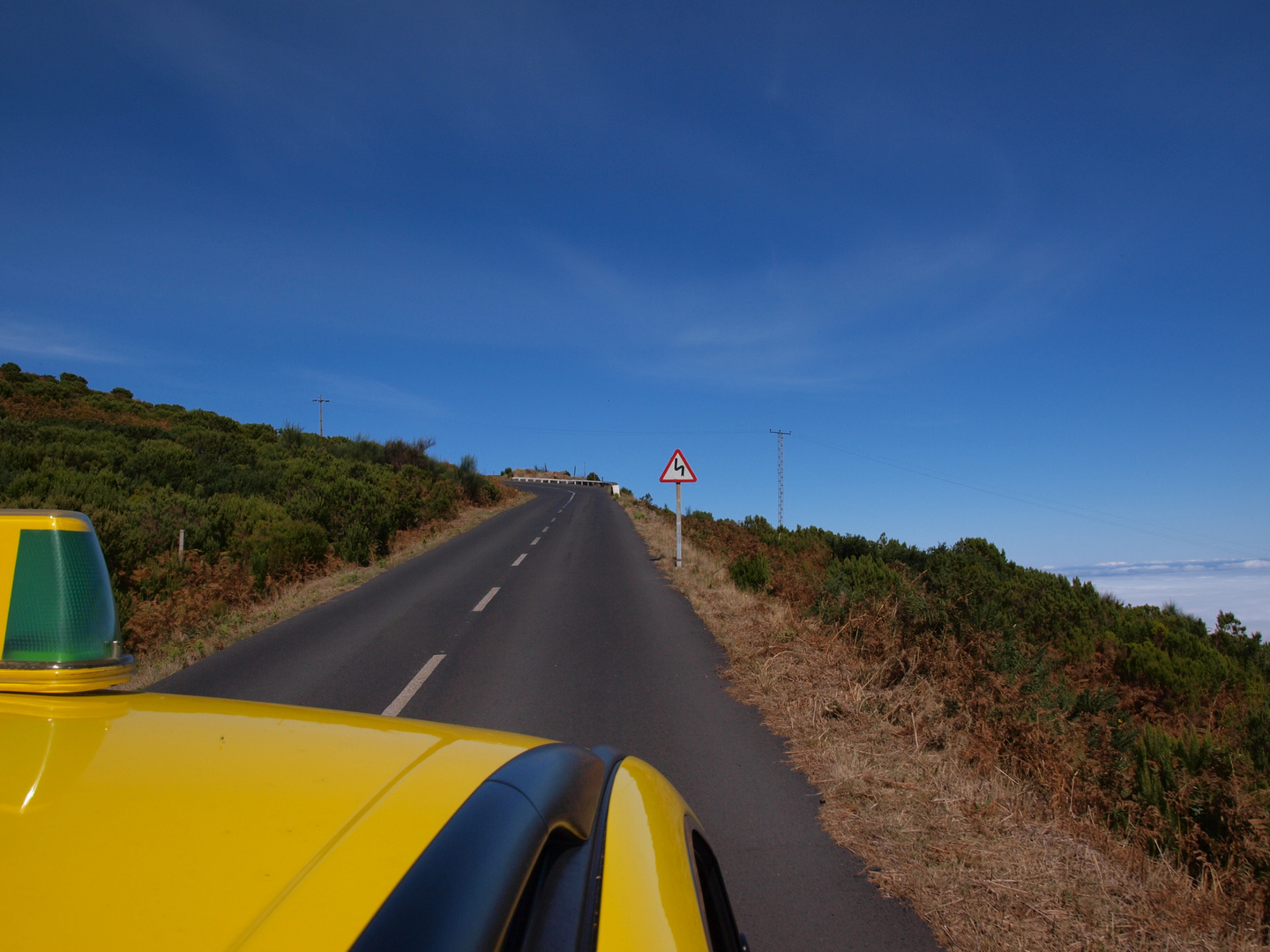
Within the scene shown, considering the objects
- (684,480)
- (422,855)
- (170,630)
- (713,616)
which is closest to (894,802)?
(422,855)

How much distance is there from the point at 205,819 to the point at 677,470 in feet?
46.8

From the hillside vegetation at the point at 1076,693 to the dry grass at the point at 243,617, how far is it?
21.4 ft

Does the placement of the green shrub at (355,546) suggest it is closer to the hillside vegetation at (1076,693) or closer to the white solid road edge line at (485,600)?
the white solid road edge line at (485,600)

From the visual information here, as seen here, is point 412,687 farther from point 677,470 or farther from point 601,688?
point 677,470

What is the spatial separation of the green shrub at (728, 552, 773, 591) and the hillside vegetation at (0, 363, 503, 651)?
323 inches

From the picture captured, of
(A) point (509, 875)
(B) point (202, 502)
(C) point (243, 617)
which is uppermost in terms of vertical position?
(B) point (202, 502)

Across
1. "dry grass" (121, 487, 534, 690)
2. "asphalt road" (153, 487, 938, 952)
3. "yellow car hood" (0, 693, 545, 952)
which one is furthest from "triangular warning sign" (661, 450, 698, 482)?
"yellow car hood" (0, 693, 545, 952)

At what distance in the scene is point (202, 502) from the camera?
503 inches

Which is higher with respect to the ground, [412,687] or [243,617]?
[243,617]

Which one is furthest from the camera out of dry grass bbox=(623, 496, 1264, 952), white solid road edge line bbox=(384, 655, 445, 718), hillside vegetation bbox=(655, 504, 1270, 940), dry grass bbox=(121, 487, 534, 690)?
dry grass bbox=(121, 487, 534, 690)

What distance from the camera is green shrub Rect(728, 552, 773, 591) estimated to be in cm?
1144

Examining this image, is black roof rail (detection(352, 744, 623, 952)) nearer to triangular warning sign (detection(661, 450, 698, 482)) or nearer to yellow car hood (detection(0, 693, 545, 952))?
yellow car hood (detection(0, 693, 545, 952))

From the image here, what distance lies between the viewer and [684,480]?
599 inches

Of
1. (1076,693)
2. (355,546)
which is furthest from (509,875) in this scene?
(355,546)
